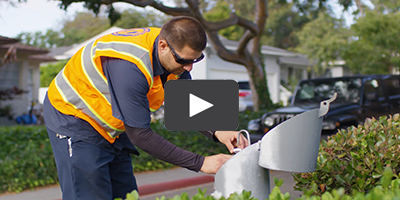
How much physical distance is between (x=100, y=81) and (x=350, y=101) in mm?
7711

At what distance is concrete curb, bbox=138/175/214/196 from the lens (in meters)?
6.91

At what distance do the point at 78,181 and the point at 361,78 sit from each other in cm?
809

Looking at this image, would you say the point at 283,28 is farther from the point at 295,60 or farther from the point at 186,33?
the point at 186,33

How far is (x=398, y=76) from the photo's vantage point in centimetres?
1020

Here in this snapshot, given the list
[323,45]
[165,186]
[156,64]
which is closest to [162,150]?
[156,64]

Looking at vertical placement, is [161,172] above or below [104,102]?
below

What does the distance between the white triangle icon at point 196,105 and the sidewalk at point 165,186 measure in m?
4.00

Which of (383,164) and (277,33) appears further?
(277,33)

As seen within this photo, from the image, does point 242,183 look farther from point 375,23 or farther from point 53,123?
point 375,23

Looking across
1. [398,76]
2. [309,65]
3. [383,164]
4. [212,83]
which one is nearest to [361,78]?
[398,76]

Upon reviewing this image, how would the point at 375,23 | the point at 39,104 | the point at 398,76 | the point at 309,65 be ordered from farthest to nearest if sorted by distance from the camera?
1. the point at 309,65
2. the point at 39,104
3. the point at 375,23
4. the point at 398,76

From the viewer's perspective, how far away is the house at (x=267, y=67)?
20.2 meters
